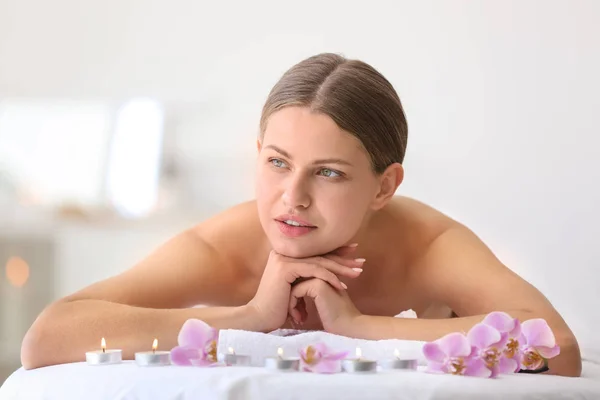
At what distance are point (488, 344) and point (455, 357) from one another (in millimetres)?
58

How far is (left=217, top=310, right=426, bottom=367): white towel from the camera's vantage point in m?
1.70

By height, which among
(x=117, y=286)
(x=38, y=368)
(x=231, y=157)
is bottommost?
(x=38, y=368)

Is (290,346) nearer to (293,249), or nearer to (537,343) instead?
(293,249)

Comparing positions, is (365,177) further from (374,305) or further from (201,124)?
(201,124)

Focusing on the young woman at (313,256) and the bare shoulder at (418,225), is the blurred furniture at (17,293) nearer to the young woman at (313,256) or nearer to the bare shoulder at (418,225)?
the young woman at (313,256)

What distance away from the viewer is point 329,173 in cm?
191

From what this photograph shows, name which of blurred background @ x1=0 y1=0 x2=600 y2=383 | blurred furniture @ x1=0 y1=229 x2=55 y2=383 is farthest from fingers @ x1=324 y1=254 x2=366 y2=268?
blurred furniture @ x1=0 y1=229 x2=55 y2=383

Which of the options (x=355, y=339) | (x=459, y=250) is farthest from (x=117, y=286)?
(x=459, y=250)

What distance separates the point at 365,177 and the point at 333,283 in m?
0.23

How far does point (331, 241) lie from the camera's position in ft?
6.39

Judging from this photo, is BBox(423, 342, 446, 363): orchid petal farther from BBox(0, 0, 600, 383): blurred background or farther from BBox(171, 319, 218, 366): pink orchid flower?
BBox(0, 0, 600, 383): blurred background

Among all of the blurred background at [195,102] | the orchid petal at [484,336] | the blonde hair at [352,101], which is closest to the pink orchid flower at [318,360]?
the orchid petal at [484,336]

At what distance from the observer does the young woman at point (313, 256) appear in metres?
1.81

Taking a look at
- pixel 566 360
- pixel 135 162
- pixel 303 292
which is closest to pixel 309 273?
pixel 303 292
